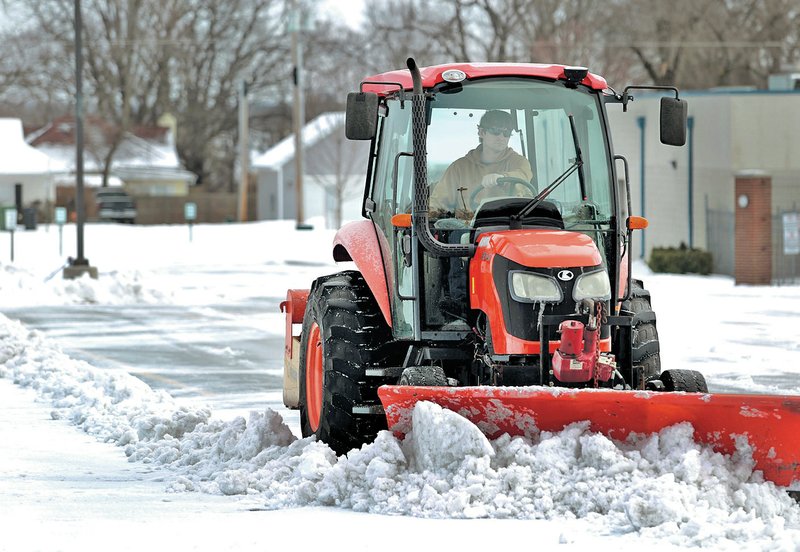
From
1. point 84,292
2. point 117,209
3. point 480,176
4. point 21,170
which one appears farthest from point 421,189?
point 21,170

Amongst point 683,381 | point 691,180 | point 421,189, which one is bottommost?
point 683,381

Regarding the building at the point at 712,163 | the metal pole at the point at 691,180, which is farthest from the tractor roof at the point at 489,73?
the metal pole at the point at 691,180

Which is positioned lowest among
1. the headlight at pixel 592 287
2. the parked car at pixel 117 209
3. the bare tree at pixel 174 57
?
the headlight at pixel 592 287

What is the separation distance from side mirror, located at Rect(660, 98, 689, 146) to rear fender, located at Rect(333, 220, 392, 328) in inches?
71.9

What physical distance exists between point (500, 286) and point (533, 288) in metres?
0.19

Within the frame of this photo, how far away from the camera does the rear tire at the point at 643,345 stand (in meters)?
8.96

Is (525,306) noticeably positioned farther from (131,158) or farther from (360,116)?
(131,158)

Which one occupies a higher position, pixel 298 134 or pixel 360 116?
pixel 298 134

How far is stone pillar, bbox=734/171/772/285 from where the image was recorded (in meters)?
30.5

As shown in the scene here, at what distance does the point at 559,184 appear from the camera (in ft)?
29.8

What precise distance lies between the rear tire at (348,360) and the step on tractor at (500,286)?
11 millimetres

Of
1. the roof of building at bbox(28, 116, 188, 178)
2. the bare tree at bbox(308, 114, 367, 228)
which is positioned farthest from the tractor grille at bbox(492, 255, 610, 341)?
the roof of building at bbox(28, 116, 188, 178)

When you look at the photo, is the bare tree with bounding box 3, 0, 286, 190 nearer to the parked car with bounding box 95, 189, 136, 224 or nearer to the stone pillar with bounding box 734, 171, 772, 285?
the parked car with bounding box 95, 189, 136, 224

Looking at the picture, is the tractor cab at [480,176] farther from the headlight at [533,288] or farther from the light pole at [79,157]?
the light pole at [79,157]
